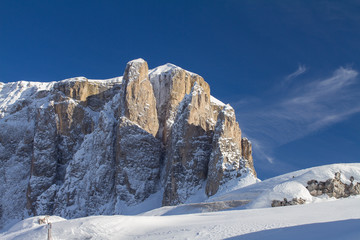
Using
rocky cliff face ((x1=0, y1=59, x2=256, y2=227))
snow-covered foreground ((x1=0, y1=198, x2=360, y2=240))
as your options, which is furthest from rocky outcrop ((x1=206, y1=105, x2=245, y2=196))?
snow-covered foreground ((x1=0, y1=198, x2=360, y2=240))

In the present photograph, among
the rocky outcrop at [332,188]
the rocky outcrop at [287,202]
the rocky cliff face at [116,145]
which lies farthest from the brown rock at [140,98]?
the rocky outcrop at [287,202]

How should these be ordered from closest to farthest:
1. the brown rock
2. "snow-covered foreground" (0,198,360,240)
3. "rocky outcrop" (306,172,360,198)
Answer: "snow-covered foreground" (0,198,360,240) < "rocky outcrop" (306,172,360,198) < the brown rock

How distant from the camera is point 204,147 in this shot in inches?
3137

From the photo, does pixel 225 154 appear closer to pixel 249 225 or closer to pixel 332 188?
pixel 332 188

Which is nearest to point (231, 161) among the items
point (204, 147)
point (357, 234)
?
point (204, 147)

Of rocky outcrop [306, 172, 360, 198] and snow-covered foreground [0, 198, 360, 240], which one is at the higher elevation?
rocky outcrop [306, 172, 360, 198]

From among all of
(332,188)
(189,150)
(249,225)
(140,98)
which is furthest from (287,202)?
(140,98)

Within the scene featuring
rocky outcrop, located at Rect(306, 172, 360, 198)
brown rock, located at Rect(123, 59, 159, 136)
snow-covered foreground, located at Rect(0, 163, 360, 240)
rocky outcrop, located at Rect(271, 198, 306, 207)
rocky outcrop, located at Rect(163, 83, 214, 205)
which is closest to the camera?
snow-covered foreground, located at Rect(0, 163, 360, 240)

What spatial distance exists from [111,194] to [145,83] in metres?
26.2

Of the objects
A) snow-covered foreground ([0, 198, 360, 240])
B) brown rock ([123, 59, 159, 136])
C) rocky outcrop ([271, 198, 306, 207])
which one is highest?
brown rock ([123, 59, 159, 136])

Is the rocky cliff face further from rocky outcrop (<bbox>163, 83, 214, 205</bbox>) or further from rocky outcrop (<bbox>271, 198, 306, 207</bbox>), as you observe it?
rocky outcrop (<bbox>271, 198, 306, 207</bbox>)

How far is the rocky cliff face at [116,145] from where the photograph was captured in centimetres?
7700

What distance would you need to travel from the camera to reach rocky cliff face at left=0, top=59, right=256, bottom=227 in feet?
253

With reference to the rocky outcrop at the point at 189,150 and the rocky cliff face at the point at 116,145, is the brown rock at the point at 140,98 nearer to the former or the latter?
the rocky cliff face at the point at 116,145
